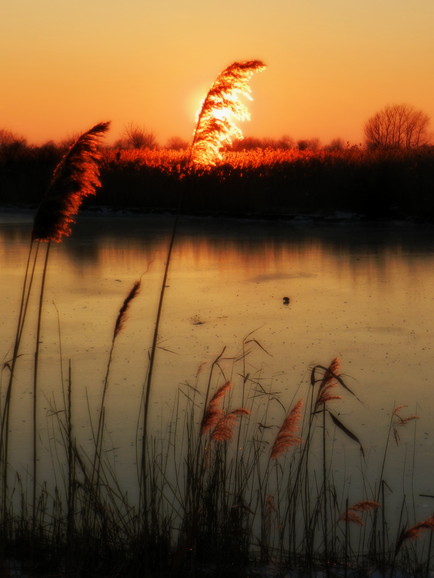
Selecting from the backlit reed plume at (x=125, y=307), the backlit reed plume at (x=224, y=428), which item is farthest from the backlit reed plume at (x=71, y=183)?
the backlit reed plume at (x=224, y=428)

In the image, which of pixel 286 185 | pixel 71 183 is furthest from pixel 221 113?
pixel 286 185

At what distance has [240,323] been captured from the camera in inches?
274

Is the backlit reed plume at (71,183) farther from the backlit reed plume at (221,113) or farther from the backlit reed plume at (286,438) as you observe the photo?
the backlit reed plume at (286,438)

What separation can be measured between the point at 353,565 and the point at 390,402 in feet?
6.70

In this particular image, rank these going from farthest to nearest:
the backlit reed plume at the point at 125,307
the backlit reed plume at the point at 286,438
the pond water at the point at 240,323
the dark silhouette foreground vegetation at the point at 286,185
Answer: the dark silhouette foreground vegetation at the point at 286,185 < the pond water at the point at 240,323 < the backlit reed plume at the point at 125,307 < the backlit reed plume at the point at 286,438

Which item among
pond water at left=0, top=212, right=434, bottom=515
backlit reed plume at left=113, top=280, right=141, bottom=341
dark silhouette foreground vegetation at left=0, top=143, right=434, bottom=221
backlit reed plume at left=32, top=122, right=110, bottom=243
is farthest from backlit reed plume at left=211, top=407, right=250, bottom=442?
dark silhouette foreground vegetation at left=0, top=143, right=434, bottom=221

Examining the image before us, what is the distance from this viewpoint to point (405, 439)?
4098 millimetres

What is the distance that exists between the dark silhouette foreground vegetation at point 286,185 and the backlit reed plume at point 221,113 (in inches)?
547

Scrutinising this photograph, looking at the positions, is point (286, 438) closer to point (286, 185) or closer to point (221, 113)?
point (221, 113)

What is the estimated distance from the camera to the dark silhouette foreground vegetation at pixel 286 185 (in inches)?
705

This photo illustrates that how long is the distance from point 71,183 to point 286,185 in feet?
56.0

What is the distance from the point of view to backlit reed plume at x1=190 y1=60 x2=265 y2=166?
99.3 inches

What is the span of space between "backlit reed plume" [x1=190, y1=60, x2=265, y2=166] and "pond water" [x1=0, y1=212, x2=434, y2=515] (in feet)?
3.24

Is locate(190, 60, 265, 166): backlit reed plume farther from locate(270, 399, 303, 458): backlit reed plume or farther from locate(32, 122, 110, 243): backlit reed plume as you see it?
locate(270, 399, 303, 458): backlit reed plume
